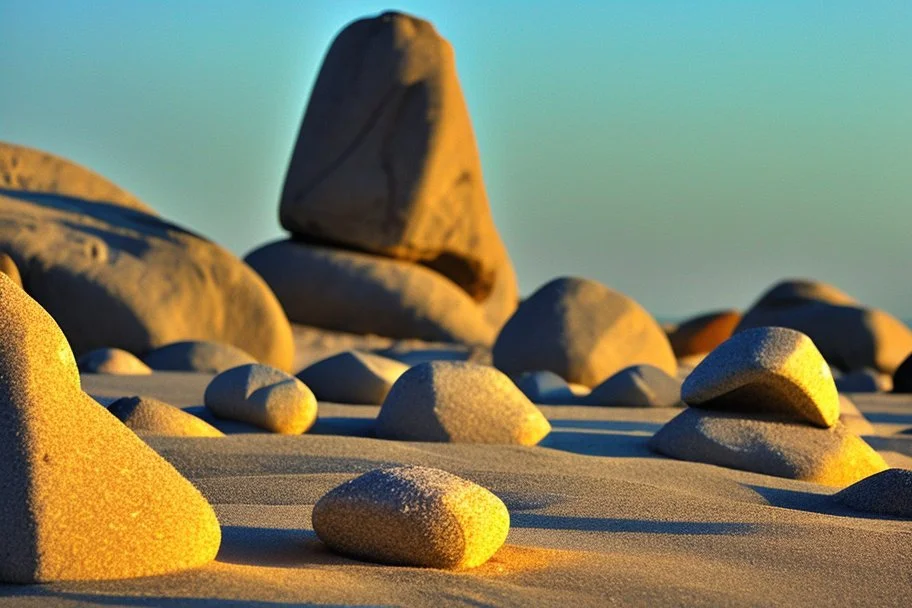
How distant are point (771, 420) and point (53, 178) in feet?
27.5

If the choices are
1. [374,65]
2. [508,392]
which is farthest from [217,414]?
[374,65]

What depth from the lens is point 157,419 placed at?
4.73 metres

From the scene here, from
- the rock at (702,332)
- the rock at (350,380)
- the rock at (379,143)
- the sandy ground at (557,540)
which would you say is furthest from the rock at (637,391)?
the rock at (702,332)

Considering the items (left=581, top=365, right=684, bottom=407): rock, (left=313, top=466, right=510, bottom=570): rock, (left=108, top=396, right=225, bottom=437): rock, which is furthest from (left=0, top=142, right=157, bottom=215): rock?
(left=313, top=466, right=510, bottom=570): rock

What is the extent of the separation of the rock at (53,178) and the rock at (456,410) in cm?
688

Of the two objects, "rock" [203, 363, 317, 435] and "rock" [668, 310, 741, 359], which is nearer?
"rock" [203, 363, 317, 435]

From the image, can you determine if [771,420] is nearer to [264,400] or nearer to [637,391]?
[264,400]

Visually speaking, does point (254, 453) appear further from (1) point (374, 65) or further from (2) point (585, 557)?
(1) point (374, 65)

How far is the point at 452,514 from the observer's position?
260 centimetres

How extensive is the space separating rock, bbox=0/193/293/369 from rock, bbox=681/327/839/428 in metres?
5.79

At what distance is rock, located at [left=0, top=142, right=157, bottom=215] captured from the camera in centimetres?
1140

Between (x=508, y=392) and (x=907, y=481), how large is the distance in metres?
1.88

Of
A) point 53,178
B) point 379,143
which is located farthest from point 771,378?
point 379,143

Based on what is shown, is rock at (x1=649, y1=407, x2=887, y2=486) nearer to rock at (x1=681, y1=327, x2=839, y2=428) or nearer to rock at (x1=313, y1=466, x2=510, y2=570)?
rock at (x1=681, y1=327, x2=839, y2=428)
